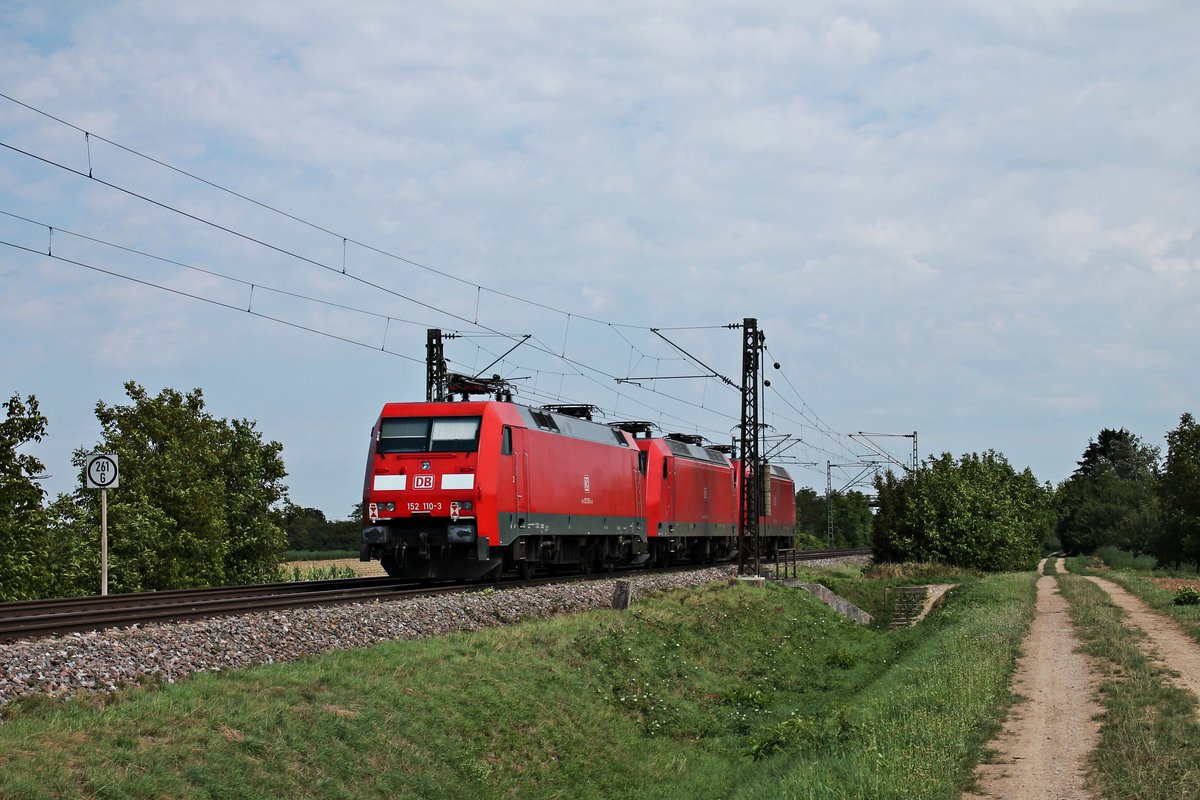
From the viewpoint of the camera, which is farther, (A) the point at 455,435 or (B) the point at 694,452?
(B) the point at 694,452

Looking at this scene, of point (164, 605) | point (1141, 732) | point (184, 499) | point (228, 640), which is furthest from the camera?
point (184, 499)

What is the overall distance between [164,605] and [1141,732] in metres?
14.1

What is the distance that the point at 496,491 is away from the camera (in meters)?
25.0

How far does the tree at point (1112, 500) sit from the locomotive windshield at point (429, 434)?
215 feet

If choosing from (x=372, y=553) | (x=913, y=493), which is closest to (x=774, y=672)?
(x=372, y=553)

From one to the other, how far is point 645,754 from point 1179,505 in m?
55.4

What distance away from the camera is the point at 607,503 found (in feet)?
109

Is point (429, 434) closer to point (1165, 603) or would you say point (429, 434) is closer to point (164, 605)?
point (164, 605)

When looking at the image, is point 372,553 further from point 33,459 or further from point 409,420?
point 33,459

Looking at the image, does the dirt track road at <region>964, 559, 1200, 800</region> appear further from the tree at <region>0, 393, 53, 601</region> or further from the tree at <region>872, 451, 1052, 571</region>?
the tree at <region>872, 451, 1052, 571</region>

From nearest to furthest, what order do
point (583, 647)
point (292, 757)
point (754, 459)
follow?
point (292, 757), point (583, 647), point (754, 459)

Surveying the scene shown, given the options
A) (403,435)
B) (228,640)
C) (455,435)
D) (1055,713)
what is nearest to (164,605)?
(228,640)

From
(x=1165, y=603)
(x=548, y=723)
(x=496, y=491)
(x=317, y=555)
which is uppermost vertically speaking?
(x=496, y=491)

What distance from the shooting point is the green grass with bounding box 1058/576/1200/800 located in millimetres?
10695
